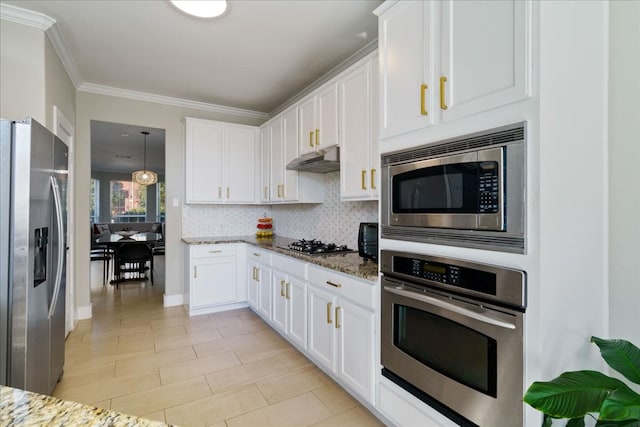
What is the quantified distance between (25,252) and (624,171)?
2.80 meters

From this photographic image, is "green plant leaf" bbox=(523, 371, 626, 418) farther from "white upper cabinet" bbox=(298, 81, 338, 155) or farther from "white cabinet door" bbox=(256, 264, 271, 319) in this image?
"white cabinet door" bbox=(256, 264, 271, 319)

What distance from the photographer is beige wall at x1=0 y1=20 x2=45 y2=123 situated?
7.55ft

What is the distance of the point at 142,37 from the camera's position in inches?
104

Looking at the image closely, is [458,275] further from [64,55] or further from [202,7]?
[64,55]

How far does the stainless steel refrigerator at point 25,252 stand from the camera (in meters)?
1.65

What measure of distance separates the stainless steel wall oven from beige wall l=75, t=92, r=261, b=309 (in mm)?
3233

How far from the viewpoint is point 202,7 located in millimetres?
2201

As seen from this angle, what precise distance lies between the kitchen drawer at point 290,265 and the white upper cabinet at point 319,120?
103cm

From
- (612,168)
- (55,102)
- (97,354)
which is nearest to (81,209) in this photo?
(55,102)

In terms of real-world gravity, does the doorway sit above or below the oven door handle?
above

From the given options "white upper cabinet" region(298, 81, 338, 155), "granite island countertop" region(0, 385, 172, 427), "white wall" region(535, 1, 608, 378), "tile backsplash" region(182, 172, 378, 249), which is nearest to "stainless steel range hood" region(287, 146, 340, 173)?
"white upper cabinet" region(298, 81, 338, 155)

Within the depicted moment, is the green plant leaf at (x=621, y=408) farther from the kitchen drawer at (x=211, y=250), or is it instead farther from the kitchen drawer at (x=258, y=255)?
the kitchen drawer at (x=211, y=250)

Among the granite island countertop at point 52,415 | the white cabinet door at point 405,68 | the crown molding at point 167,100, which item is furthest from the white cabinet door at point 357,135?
the crown molding at point 167,100

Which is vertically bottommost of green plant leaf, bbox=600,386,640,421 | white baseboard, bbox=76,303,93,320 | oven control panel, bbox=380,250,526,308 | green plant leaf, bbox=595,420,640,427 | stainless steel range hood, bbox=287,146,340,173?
white baseboard, bbox=76,303,93,320
